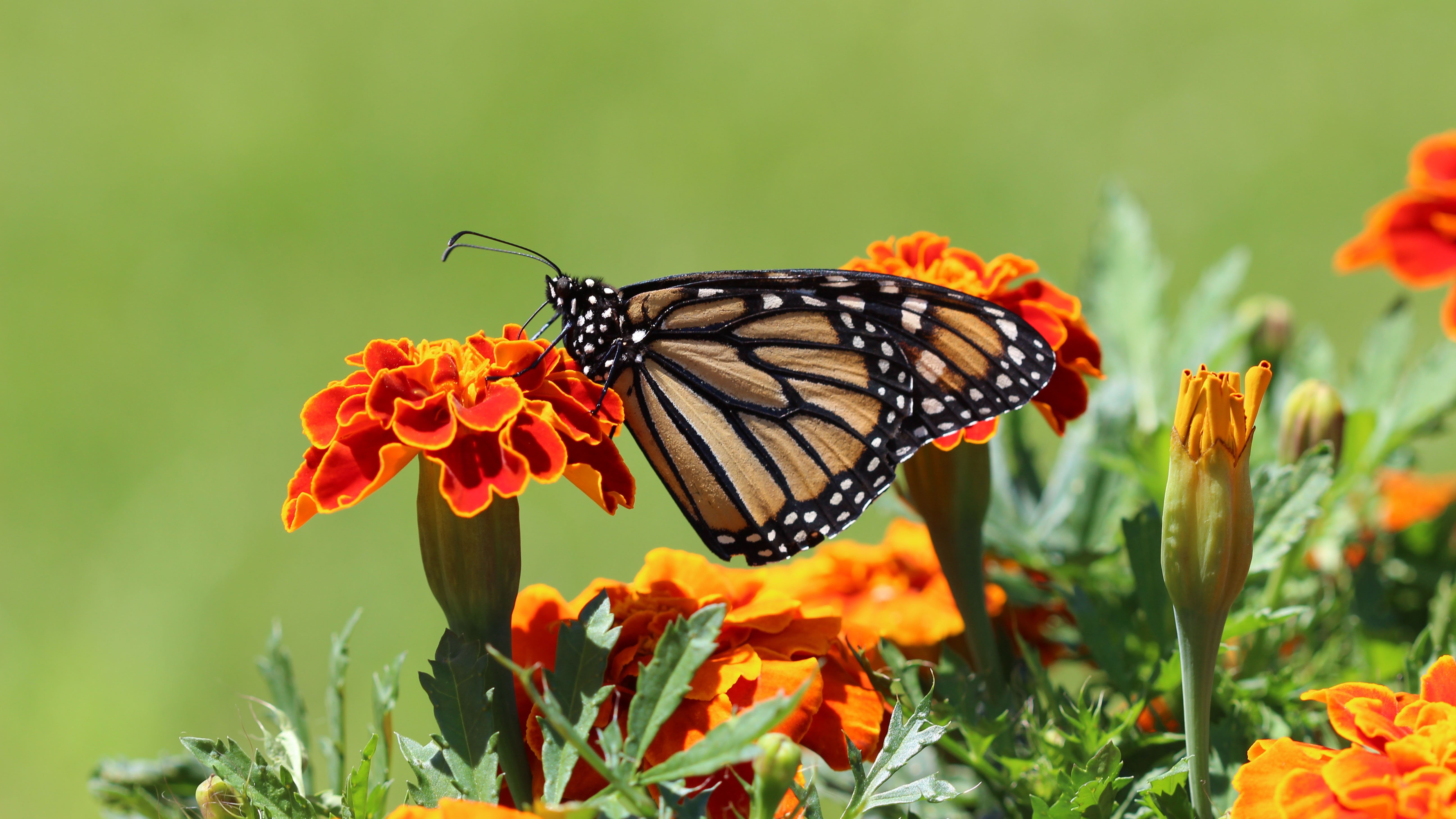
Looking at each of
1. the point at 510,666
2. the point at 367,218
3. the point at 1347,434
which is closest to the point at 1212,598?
the point at 510,666

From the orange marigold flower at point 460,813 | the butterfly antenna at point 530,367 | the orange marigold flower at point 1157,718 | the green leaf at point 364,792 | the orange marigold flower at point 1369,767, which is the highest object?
the butterfly antenna at point 530,367

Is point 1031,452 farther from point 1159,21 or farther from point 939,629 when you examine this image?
point 1159,21

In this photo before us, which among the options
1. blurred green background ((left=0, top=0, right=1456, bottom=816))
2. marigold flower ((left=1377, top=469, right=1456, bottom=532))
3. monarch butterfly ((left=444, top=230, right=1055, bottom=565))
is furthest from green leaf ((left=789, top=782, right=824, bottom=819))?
blurred green background ((left=0, top=0, right=1456, bottom=816))

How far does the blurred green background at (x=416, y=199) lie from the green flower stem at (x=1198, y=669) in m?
2.43

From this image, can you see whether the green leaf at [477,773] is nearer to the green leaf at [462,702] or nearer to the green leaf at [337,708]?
the green leaf at [462,702]

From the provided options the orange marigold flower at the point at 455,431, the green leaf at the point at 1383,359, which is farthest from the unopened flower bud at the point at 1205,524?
the green leaf at the point at 1383,359

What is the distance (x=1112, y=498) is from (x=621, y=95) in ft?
14.2

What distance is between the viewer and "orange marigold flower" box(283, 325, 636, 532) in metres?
0.77

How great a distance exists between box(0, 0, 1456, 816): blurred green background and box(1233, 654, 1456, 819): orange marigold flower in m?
2.52

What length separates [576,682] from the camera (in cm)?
76

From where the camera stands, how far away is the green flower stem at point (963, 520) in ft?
3.21

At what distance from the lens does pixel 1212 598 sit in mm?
804

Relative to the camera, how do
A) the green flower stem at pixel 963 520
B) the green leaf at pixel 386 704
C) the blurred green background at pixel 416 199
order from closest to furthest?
the green leaf at pixel 386 704, the green flower stem at pixel 963 520, the blurred green background at pixel 416 199

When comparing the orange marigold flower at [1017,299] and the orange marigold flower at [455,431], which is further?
the orange marigold flower at [1017,299]
